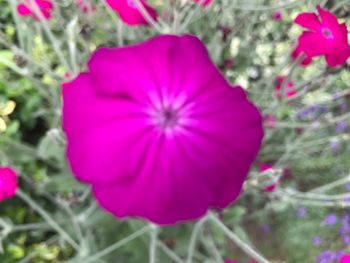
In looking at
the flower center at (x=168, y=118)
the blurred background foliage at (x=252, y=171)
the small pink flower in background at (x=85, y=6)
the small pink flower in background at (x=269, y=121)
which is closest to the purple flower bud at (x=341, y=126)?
the blurred background foliage at (x=252, y=171)

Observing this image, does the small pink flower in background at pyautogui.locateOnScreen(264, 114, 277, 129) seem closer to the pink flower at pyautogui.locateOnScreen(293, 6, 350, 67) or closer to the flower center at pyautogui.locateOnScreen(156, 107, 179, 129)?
the pink flower at pyautogui.locateOnScreen(293, 6, 350, 67)

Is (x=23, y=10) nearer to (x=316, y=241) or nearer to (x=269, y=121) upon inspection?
(x=269, y=121)

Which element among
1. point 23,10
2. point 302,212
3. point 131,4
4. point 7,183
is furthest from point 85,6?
point 302,212

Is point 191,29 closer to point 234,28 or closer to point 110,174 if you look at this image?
point 234,28

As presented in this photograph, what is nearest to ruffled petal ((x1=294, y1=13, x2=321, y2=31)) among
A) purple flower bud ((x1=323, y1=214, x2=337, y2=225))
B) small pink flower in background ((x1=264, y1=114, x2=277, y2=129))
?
small pink flower in background ((x1=264, y1=114, x2=277, y2=129))

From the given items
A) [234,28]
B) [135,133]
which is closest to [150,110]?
[135,133]

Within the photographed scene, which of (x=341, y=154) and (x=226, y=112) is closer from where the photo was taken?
(x=226, y=112)
